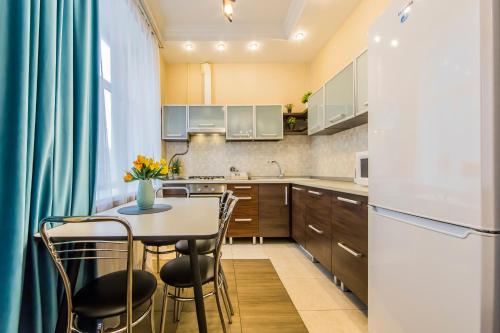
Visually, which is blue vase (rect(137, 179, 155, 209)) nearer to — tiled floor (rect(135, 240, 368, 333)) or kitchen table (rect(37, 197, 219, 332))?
kitchen table (rect(37, 197, 219, 332))

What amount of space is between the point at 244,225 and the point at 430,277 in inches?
96.8

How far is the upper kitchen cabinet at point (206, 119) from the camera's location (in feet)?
11.6

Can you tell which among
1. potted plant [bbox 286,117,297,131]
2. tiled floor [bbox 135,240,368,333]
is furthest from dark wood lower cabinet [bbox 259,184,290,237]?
potted plant [bbox 286,117,297,131]

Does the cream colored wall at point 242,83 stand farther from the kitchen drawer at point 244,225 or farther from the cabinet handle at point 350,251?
the cabinet handle at point 350,251

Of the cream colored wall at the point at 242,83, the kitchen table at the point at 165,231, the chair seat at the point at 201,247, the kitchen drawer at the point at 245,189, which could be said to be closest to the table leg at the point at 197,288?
the kitchen table at the point at 165,231

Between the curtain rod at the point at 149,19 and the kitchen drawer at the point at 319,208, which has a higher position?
the curtain rod at the point at 149,19

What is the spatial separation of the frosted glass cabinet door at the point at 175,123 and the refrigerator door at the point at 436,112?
2802mm

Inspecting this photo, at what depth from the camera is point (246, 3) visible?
2.71 meters

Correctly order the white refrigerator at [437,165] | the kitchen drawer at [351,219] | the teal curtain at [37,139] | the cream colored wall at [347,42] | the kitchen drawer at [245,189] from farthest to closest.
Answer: the kitchen drawer at [245,189] < the cream colored wall at [347,42] < the kitchen drawer at [351,219] < the teal curtain at [37,139] < the white refrigerator at [437,165]

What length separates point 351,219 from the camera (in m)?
1.74

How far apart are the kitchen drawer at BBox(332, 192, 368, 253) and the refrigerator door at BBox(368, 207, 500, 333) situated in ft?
0.70

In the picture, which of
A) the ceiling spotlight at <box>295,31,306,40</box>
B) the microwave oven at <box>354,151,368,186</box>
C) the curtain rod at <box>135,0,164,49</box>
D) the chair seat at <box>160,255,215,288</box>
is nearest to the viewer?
the chair seat at <box>160,255,215,288</box>

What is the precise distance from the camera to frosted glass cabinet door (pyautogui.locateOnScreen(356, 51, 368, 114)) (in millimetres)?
1902

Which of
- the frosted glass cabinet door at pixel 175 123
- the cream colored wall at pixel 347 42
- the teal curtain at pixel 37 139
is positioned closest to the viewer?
the teal curtain at pixel 37 139
